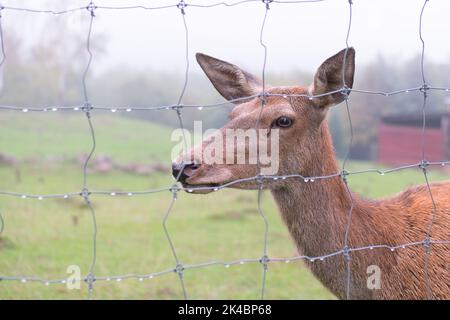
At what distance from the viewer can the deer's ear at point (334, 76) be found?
373 centimetres

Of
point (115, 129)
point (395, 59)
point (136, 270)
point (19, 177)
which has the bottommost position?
point (136, 270)

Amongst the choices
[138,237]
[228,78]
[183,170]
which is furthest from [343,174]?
[138,237]

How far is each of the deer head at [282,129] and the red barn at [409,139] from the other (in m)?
25.8

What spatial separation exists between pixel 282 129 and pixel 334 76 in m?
0.45

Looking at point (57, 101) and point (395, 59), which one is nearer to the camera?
point (395, 59)

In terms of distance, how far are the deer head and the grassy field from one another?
341 cm

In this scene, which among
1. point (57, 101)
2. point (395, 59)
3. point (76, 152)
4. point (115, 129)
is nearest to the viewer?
point (76, 152)

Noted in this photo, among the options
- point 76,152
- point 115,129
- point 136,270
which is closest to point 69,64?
point 115,129

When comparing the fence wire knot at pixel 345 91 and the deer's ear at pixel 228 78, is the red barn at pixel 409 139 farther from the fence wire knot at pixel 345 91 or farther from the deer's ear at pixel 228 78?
the fence wire knot at pixel 345 91

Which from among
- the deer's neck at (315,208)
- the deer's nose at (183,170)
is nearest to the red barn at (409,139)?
the deer's neck at (315,208)
